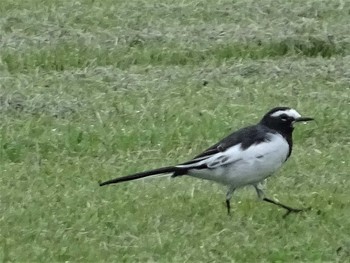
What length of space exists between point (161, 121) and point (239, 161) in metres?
2.63

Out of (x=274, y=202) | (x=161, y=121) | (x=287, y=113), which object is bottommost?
(x=161, y=121)

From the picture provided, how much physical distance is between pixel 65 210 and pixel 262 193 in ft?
4.54

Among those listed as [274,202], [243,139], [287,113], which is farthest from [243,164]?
[287,113]

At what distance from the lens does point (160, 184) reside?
28.3 ft

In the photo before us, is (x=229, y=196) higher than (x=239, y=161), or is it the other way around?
(x=239, y=161)

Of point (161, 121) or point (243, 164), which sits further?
point (161, 121)

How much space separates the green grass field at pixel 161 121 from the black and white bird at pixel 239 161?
27cm

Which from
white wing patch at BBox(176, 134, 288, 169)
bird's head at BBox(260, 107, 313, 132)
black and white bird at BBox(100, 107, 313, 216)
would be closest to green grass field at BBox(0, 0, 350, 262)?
black and white bird at BBox(100, 107, 313, 216)

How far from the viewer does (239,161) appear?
7613 mm

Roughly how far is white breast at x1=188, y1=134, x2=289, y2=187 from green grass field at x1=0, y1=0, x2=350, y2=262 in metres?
0.28

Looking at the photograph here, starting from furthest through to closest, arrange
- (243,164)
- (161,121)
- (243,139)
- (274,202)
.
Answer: (161,121)
(274,202)
(243,139)
(243,164)

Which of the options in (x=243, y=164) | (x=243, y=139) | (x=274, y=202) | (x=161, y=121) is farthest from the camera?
(x=161, y=121)

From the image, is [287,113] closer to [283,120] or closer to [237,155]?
[283,120]

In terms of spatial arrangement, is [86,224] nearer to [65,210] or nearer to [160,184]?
[65,210]
